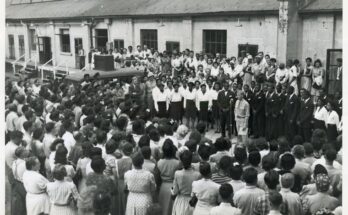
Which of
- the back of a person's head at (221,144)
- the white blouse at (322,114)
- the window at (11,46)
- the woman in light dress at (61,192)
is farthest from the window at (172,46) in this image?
the window at (11,46)

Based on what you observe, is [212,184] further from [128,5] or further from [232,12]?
[128,5]

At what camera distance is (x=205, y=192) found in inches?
223

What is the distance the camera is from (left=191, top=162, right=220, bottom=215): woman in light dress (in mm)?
5656

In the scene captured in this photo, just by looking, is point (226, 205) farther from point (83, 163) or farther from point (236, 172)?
point (83, 163)

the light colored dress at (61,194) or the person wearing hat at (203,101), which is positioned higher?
the person wearing hat at (203,101)

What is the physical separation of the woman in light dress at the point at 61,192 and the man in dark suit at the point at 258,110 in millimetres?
6690

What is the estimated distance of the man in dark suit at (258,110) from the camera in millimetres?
A: 11492

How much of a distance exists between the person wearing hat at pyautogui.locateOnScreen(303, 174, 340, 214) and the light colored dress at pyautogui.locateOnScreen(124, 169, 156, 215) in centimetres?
218

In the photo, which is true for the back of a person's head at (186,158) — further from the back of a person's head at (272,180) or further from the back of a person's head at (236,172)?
the back of a person's head at (272,180)

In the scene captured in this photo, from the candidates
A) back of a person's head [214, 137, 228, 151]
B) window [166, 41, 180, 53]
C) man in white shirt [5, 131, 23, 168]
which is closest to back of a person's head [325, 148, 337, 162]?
back of a person's head [214, 137, 228, 151]

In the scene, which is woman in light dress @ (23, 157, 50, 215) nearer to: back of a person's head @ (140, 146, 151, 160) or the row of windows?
back of a person's head @ (140, 146, 151, 160)

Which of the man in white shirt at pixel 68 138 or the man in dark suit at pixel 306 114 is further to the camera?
the man in dark suit at pixel 306 114

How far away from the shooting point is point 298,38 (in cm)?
1461

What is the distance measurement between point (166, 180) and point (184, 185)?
595 millimetres
